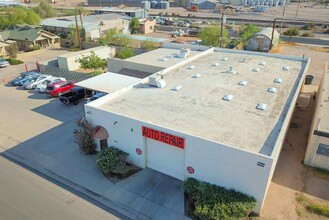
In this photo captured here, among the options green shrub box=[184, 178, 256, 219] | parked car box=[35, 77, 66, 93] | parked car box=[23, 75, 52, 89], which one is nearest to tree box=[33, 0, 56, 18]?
parked car box=[23, 75, 52, 89]

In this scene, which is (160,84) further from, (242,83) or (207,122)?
(242,83)

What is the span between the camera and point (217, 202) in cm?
1423

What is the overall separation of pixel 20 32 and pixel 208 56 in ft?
139

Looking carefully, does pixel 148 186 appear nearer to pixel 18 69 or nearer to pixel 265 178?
pixel 265 178

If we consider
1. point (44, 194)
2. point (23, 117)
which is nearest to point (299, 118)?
point (44, 194)

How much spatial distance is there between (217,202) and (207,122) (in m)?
5.16

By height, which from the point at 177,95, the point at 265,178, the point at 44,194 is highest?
the point at 177,95

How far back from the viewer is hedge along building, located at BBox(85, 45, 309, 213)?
14609mm

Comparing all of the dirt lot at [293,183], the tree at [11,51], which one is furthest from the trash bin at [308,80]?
the tree at [11,51]

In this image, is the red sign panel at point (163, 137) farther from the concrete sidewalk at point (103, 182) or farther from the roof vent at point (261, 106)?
the roof vent at point (261, 106)

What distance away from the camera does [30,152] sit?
20.6 meters

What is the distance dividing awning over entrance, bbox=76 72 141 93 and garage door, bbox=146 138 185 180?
865 centimetres

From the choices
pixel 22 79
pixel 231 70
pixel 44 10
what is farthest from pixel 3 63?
pixel 44 10

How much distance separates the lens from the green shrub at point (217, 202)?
1374cm
